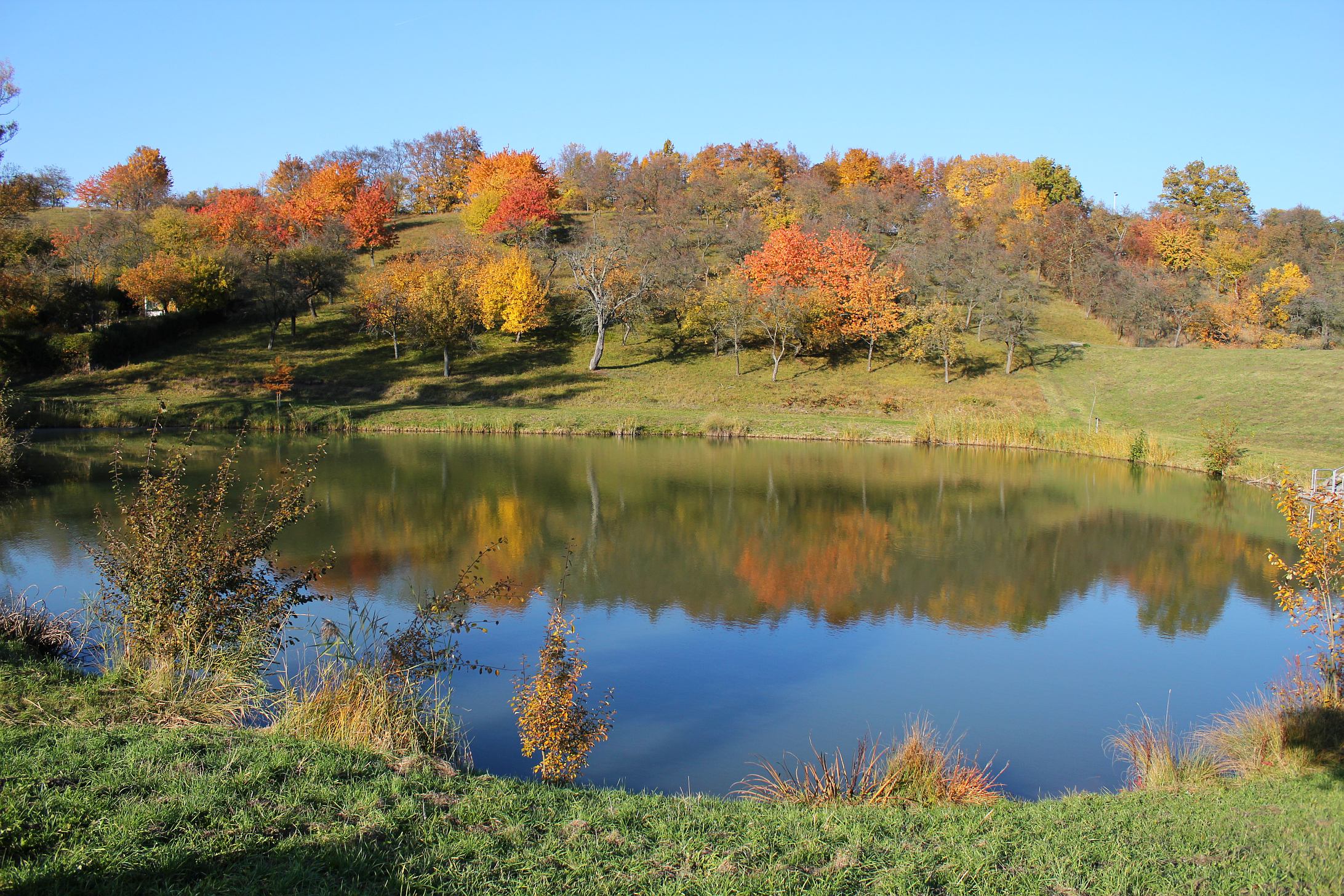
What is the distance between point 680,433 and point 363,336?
23.1 m

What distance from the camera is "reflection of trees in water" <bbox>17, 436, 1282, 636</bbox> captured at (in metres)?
15.1

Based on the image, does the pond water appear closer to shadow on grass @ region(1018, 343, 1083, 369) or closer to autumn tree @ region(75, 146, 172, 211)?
shadow on grass @ region(1018, 343, 1083, 369)

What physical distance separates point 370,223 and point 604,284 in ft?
79.2

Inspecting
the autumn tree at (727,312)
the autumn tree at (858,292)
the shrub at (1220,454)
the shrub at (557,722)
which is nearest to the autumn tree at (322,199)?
the autumn tree at (727,312)

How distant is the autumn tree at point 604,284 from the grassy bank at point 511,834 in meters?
43.2

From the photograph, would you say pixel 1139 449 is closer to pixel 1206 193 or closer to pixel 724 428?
pixel 724 428

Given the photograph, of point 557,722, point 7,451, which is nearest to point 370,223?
point 7,451

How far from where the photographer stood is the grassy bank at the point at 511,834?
4.71 meters

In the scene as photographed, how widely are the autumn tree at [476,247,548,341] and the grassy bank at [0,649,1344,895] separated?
Answer: 4437 centimetres

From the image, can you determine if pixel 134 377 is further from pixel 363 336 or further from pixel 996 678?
pixel 996 678

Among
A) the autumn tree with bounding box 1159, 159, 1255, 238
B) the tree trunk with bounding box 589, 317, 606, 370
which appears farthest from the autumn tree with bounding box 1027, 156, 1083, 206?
the tree trunk with bounding box 589, 317, 606, 370

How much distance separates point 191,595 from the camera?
8.86 m

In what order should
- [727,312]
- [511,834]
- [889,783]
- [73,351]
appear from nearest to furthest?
[511,834]
[889,783]
[73,351]
[727,312]

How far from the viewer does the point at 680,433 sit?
1473 inches
